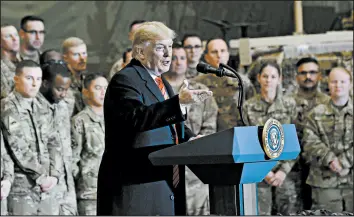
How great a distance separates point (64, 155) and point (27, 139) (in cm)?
39

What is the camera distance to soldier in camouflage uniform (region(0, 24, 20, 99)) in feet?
17.4

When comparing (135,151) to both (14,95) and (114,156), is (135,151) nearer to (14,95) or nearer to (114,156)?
(114,156)

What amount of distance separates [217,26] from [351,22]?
3.75 feet

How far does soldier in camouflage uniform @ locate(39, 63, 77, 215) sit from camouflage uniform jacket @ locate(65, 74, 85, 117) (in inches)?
3.5

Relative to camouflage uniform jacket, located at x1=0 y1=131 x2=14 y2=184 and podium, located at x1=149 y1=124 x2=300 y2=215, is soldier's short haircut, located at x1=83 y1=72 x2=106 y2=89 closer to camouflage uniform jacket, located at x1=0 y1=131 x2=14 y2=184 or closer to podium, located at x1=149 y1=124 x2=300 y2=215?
camouflage uniform jacket, located at x1=0 y1=131 x2=14 y2=184

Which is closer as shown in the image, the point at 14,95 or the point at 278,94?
the point at 14,95

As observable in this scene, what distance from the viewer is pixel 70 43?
5973 mm

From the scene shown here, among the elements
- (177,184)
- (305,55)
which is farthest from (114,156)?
(305,55)

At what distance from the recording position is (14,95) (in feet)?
16.8

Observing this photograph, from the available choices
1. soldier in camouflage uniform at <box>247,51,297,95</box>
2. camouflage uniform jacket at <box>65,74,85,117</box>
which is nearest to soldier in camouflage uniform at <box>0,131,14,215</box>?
camouflage uniform jacket at <box>65,74,85,117</box>

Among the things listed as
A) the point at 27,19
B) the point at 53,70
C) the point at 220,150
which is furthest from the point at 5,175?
the point at 220,150

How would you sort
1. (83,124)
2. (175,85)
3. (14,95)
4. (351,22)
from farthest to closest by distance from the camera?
(351,22) < (175,85) < (83,124) < (14,95)

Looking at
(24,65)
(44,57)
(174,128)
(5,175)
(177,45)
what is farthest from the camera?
(177,45)

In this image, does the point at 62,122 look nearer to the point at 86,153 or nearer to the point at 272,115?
the point at 86,153
